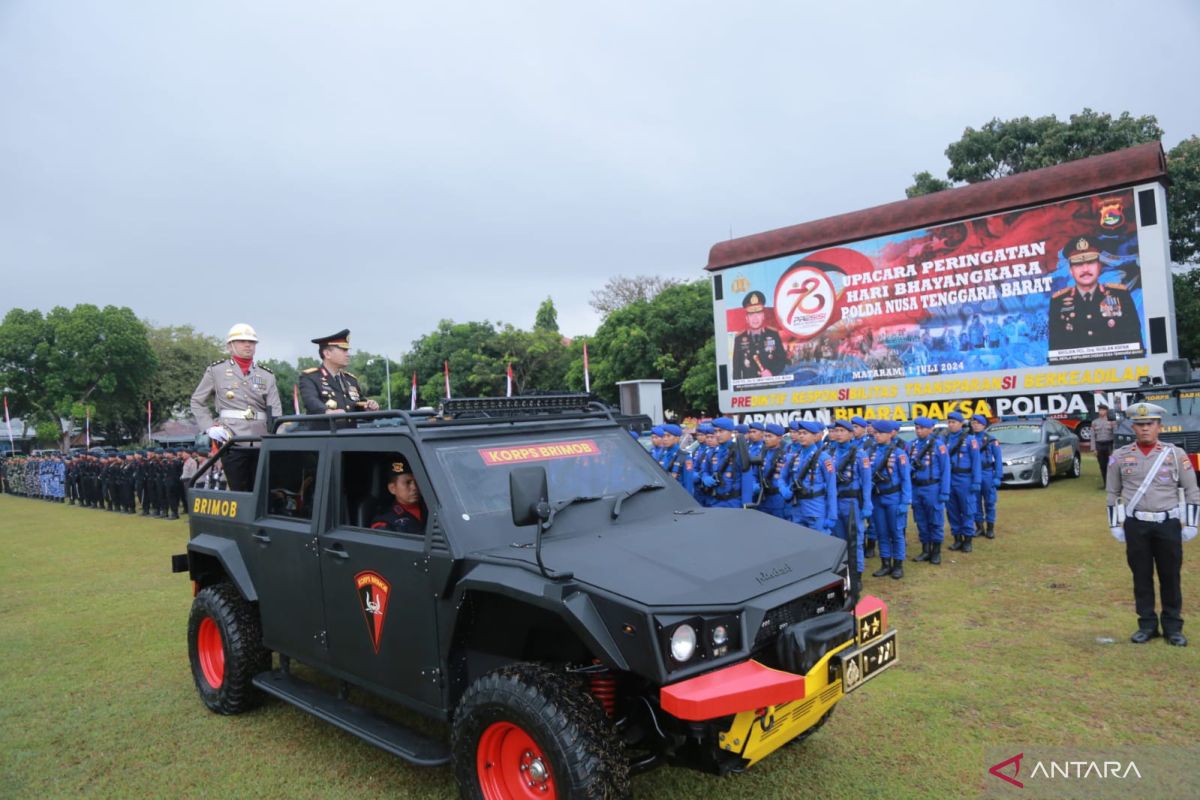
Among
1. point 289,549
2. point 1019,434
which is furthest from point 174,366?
point 289,549

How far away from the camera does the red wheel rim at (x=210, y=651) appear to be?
5168 millimetres

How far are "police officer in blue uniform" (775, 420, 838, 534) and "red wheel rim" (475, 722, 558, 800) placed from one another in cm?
564

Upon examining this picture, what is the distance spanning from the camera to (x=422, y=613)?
3482mm

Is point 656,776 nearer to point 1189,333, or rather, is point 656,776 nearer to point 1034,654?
point 1034,654

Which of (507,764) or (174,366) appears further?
(174,366)

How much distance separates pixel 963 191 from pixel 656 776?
1928cm

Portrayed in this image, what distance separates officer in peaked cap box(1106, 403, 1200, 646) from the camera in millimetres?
5461

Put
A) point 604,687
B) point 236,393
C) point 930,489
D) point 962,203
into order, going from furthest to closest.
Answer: point 962,203, point 930,489, point 236,393, point 604,687

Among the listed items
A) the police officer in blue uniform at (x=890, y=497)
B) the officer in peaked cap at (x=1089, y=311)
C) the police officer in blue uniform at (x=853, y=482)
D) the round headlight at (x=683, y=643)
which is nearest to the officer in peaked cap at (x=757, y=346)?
the officer in peaked cap at (x=1089, y=311)

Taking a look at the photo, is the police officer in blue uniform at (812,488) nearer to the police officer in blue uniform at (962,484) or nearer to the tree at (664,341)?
the police officer in blue uniform at (962,484)

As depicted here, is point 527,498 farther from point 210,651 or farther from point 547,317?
point 547,317

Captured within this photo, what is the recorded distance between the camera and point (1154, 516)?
551 centimetres

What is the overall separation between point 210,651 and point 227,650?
2.09 feet

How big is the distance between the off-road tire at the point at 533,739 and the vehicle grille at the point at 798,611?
72 centimetres
